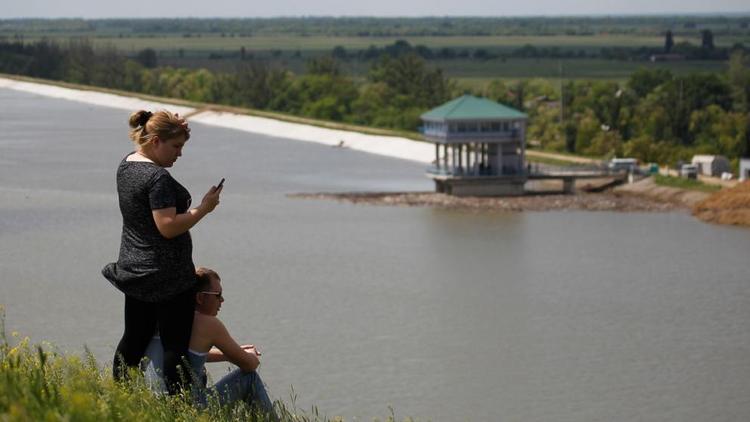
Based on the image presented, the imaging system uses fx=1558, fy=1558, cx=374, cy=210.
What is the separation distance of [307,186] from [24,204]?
6918 mm

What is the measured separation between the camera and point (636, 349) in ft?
55.3

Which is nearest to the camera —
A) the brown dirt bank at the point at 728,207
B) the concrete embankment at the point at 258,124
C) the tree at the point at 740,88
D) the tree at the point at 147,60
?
the brown dirt bank at the point at 728,207

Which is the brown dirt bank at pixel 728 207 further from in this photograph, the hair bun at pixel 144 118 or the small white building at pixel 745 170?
the hair bun at pixel 144 118

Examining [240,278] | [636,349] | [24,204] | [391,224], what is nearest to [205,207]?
[636,349]

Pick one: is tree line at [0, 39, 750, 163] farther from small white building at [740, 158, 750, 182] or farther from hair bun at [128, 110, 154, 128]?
hair bun at [128, 110, 154, 128]

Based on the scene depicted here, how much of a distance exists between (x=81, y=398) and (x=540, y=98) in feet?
205

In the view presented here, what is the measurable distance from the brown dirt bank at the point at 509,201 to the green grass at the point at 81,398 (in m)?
24.0

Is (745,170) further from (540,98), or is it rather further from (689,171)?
(540,98)

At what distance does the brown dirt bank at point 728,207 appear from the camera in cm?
2919

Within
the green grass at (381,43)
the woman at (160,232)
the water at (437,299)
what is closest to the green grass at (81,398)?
the woman at (160,232)

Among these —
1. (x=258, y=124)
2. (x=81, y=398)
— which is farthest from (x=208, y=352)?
(x=258, y=124)

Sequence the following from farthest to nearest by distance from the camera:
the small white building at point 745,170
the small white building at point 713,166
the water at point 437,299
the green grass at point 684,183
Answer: the small white building at point 713,166
the small white building at point 745,170
the green grass at point 684,183
the water at point 437,299

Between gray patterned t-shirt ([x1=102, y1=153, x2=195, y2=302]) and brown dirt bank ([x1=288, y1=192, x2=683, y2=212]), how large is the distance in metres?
24.2

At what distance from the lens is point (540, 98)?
6706cm
